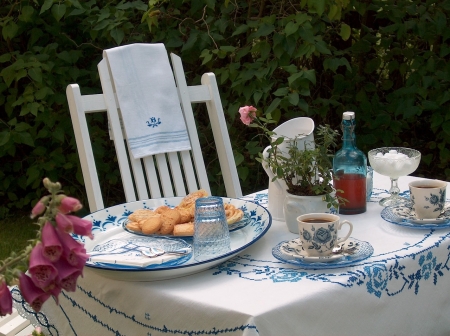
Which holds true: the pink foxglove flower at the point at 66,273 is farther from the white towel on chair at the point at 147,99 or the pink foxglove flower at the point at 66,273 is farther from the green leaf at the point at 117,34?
the green leaf at the point at 117,34

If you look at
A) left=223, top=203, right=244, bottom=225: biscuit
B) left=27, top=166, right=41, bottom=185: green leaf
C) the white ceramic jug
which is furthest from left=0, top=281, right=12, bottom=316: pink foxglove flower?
left=27, top=166, right=41, bottom=185: green leaf

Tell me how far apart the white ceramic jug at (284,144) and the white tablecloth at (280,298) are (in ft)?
0.48

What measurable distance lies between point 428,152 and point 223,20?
4.63 feet

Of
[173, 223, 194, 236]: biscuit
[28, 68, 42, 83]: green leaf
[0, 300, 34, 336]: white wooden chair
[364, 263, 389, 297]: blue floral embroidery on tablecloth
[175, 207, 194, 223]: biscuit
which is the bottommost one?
[0, 300, 34, 336]: white wooden chair

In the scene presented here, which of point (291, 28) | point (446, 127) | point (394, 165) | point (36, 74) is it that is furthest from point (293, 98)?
point (36, 74)

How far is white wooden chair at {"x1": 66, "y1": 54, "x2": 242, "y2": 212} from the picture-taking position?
188 cm

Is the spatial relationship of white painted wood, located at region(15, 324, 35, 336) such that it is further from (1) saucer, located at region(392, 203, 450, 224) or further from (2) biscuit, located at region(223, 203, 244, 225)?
(1) saucer, located at region(392, 203, 450, 224)

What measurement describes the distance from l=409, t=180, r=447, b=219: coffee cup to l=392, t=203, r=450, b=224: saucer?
16mm

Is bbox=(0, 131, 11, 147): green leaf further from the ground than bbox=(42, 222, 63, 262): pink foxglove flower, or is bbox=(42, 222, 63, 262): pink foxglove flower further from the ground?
bbox=(0, 131, 11, 147): green leaf

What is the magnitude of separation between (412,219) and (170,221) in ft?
1.78

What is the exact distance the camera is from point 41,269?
2.21ft

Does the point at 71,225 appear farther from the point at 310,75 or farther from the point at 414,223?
the point at 310,75

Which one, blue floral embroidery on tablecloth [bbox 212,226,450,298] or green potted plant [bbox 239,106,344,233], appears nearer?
blue floral embroidery on tablecloth [bbox 212,226,450,298]

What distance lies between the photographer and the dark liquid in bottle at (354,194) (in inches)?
63.4
